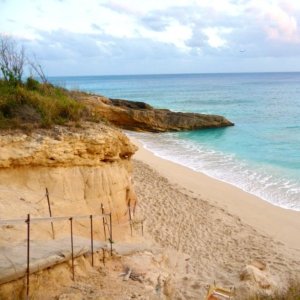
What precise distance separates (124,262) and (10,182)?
2.87m

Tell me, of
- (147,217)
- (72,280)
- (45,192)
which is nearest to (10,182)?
(45,192)

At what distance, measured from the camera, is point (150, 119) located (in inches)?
1340

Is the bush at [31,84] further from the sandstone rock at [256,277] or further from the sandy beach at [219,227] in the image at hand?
the sandstone rock at [256,277]

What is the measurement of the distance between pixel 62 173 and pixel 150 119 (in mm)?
25199

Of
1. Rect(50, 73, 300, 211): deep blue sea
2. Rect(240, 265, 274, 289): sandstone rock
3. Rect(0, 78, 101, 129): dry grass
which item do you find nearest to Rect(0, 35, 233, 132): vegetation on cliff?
Rect(0, 78, 101, 129): dry grass

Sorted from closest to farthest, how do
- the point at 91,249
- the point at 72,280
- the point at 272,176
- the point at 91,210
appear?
the point at 72,280 → the point at 91,249 → the point at 91,210 → the point at 272,176

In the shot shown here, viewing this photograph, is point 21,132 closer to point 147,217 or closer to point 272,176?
point 147,217

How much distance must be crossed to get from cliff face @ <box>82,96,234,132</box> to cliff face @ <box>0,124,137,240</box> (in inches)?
889

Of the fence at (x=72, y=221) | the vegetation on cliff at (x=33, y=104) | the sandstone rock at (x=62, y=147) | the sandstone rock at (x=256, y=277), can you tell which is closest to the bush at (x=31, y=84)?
the vegetation on cliff at (x=33, y=104)

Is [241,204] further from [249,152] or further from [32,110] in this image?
[249,152]

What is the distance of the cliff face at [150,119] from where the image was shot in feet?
110

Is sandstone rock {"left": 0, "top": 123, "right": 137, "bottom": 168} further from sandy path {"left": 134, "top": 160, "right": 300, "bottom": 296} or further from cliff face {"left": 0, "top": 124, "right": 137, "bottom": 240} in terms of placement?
sandy path {"left": 134, "top": 160, "right": 300, "bottom": 296}

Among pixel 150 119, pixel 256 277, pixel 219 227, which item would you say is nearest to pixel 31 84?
pixel 219 227

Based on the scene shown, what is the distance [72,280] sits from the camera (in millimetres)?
6625
